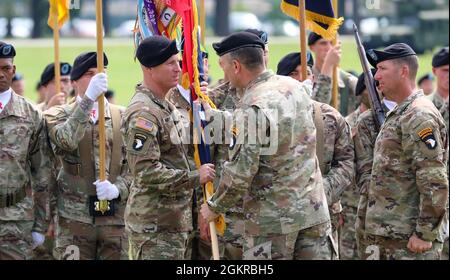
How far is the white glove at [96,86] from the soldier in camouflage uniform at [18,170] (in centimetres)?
54

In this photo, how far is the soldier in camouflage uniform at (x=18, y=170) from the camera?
376 inches

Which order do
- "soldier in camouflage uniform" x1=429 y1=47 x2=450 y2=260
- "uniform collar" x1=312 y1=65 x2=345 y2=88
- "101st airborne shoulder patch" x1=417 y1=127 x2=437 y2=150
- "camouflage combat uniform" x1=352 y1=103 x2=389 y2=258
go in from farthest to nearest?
"soldier in camouflage uniform" x1=429 y1=47 x2=450 y2=260 → "uniform collar" x1=312 y1=65 x2=345 y2=88 → "camouflage combat uniform" x1=352 y1=103 x2=389 y2=258 → "101st airborne shoulder patch" x1=417 y1=127 x2=437 y2=150

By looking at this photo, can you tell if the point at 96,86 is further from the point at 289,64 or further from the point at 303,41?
the point at 289,64

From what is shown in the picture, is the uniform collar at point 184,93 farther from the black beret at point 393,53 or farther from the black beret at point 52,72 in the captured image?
the black beret at point 52,72

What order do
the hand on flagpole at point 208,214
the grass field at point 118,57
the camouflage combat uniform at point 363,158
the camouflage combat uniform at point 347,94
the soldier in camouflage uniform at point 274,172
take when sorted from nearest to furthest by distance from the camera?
the soldier in camouflage uniform at point 274,172 < the hand on flagpole at point 208,214 < the camouflage combat uniform at point 363,158 < the camouflage combat uniform at point 347,94 < the grass field at point 118,57

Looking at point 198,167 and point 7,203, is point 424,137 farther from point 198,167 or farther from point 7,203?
point 7,203

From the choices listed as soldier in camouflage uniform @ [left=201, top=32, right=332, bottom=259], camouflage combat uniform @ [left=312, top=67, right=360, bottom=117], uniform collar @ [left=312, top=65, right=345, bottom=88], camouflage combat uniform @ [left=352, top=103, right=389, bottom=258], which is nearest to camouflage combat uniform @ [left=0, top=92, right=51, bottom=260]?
soldier in camouflage uniform @ [left=201, top=32, right=332, bottom=259]

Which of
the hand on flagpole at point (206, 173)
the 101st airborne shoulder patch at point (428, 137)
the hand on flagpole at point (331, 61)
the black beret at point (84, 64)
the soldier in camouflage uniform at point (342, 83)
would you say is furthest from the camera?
the soldier in camouflage uniform at point (342, 83)

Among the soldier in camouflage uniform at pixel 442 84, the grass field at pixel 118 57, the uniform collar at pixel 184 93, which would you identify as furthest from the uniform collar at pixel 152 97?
the grass field at pixel 118 57

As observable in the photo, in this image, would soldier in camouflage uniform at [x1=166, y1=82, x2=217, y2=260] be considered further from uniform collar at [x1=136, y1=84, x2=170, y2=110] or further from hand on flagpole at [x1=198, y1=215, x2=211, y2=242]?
uniform collar at [x1=136, y1=84, x2=170, y2=110]

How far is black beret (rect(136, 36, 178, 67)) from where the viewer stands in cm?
909

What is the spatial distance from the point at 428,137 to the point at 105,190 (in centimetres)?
275

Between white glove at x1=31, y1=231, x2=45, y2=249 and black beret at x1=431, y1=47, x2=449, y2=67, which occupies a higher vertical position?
black beret at x1=431, y1=47, x2=449, y2=67

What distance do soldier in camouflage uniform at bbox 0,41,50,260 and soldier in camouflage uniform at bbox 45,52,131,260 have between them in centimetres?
30
